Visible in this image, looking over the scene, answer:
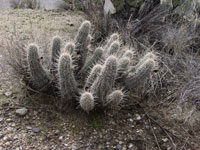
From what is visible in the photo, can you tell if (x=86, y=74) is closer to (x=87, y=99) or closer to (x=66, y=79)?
(x=66, y=79)

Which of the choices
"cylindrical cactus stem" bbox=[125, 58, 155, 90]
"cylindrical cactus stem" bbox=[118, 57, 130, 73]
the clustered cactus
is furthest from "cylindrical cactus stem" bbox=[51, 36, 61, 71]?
"cylindrical cactus stem" bbox=[125, 58, 155, 90]

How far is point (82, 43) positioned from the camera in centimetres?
245

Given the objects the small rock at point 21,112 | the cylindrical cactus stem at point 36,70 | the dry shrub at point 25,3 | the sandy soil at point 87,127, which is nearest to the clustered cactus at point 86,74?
the cylindrical cactus stem at point 36,70

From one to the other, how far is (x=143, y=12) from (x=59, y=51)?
241 cm

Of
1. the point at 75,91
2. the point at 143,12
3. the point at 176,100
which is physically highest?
the point at 143,12

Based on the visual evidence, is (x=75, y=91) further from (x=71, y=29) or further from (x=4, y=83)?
(x=71, y=29)

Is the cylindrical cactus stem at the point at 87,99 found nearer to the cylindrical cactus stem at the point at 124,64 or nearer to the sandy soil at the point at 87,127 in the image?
the sandy soil at the point at 87,127

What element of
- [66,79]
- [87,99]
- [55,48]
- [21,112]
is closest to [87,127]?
[87,99]

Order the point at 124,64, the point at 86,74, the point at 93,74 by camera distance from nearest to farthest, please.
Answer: the point at 93,74 → the point at 124,64 → the point at 86,74

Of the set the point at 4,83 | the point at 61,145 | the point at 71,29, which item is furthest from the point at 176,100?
the point at 71,29

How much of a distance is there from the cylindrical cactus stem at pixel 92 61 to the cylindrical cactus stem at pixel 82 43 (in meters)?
0.09

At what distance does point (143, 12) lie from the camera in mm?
4117

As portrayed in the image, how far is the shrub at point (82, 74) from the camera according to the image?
1.94 m

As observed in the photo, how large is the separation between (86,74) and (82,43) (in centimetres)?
37
